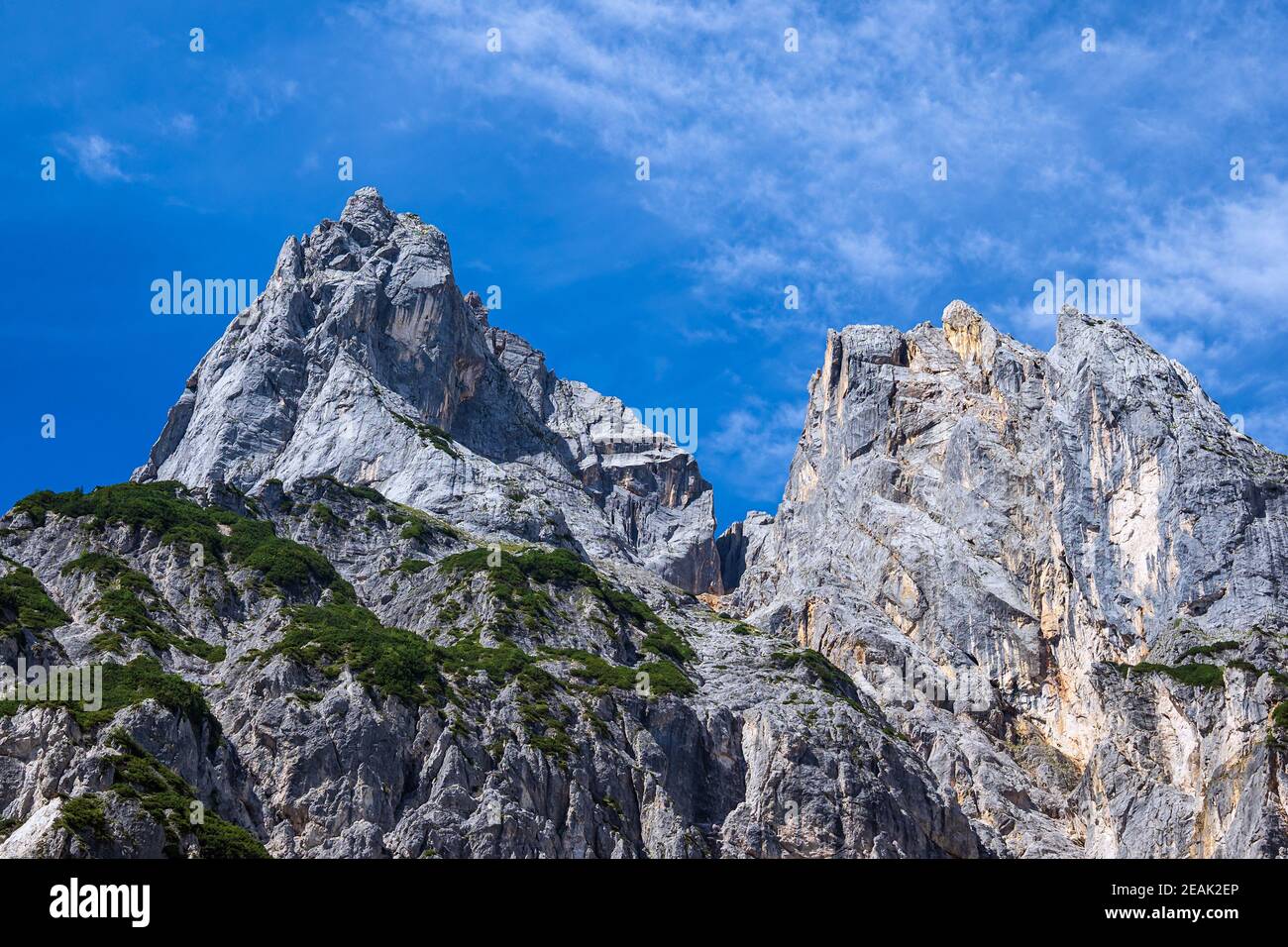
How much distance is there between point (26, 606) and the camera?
111 m

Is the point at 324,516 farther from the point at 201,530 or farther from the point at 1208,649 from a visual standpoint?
the point at 1208,649

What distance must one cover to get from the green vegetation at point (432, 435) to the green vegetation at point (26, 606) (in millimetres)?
63594

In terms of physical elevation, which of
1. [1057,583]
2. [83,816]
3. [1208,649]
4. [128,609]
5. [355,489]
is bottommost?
[83,816]

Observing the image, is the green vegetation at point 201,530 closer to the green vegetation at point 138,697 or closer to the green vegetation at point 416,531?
the green vegetation at point 416,531

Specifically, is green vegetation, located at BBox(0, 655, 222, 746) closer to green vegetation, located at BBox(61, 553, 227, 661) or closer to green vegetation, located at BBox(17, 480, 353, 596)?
green vegetation, located at BBox(61, 553, 227, 661)

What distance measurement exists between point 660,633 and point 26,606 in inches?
2049

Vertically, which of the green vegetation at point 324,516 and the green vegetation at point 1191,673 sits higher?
the green vegetation at point 324,516

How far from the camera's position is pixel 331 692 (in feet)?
340

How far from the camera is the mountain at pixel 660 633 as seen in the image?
96812 millimetres

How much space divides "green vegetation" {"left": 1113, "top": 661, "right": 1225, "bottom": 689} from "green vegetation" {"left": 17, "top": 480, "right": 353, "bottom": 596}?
6418cm

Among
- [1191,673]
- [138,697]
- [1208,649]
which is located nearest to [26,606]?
[138,697]

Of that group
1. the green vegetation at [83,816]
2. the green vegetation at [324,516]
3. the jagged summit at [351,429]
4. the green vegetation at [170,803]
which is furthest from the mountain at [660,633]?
the green vegetation at [324,516]

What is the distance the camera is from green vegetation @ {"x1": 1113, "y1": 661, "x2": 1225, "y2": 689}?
4808 inches
